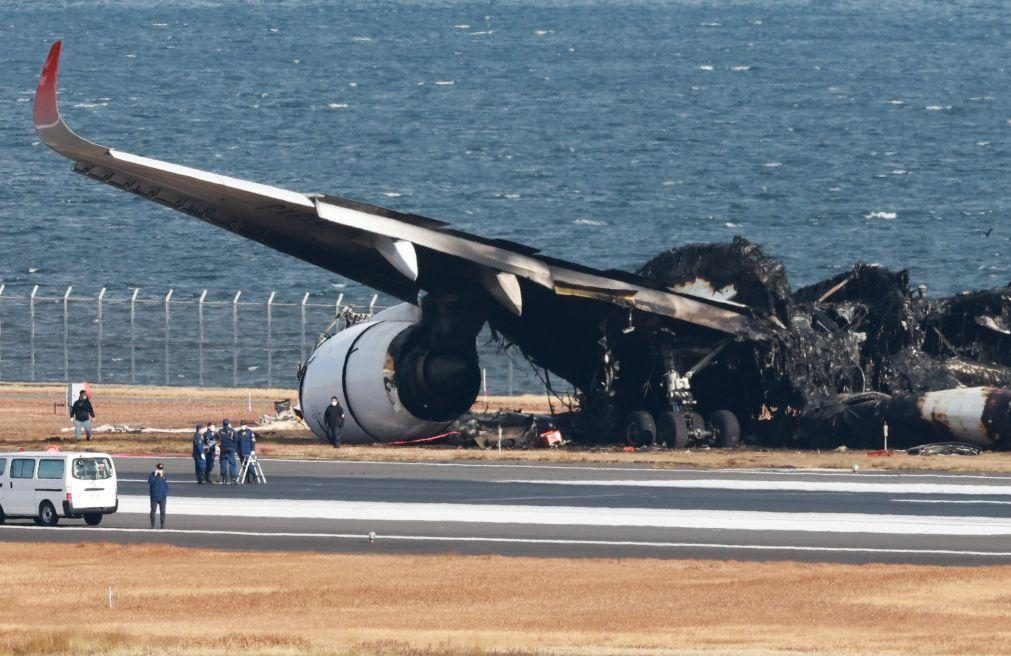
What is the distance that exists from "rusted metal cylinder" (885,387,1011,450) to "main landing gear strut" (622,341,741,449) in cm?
519

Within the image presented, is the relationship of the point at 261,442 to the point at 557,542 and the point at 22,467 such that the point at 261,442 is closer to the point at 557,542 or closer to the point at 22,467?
the point at 22,467

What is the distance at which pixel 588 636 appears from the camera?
26141 mm

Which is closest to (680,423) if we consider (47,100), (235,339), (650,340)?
(650,340)

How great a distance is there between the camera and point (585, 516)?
4212 centimetres

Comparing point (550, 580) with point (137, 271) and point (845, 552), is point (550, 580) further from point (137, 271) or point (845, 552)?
point (137, 271)

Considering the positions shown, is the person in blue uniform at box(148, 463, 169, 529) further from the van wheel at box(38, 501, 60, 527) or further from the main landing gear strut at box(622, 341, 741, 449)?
the main landing gear strut at box(622, 341, 741, 449)

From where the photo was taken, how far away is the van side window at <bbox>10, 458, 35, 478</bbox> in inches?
1644

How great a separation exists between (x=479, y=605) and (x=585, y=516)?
12872mm

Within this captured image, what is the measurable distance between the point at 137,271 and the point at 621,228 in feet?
157

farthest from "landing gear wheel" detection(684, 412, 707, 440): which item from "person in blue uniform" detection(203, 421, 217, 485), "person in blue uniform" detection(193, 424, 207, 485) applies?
"person in blue uniform" detection(193, 424, 207, 485)

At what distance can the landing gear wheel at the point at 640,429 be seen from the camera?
58.1 m

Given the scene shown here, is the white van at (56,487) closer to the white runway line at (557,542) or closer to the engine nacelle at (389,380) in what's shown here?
the white runway line at (557,542)

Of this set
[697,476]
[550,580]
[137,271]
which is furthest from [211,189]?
[137,271]

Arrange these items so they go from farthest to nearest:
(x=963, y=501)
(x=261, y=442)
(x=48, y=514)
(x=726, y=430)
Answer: (x=261, y=442)
(x=726, y=430)
(x=963, y=501)
(x=48, y=514)
